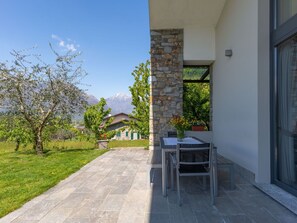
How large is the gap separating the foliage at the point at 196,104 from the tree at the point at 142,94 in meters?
1.66

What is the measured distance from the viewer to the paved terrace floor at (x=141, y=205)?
7.62ft

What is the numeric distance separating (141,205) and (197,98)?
5.35 m

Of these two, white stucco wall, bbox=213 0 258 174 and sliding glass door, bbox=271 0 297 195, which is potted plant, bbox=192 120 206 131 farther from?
sliding glass door, bbox=271 0 297 195

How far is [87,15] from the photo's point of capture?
29.1 ft

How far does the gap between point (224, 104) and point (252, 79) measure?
68.2 inches

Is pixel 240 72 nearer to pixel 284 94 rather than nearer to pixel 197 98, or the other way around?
pixel 284 94

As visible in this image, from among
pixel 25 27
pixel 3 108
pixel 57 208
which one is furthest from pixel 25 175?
pixel 25 27

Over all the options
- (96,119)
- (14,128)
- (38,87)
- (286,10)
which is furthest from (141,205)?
(96,119)

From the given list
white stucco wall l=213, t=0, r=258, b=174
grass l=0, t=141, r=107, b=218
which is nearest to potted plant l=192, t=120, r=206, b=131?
white stucco wall l=213, t=0, r=258, b=174

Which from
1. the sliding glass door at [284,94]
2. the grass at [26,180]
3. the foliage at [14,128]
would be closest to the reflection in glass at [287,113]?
the sliding glass door at [284,94]

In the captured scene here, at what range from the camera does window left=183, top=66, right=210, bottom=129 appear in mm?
7309

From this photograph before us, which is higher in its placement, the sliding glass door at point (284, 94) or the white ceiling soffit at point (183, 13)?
the white ceiling soffit at point (183, 13)

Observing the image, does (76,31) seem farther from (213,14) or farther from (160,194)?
(160,194)

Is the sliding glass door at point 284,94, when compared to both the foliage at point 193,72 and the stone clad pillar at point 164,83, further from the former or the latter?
the foliage at point 193,72
